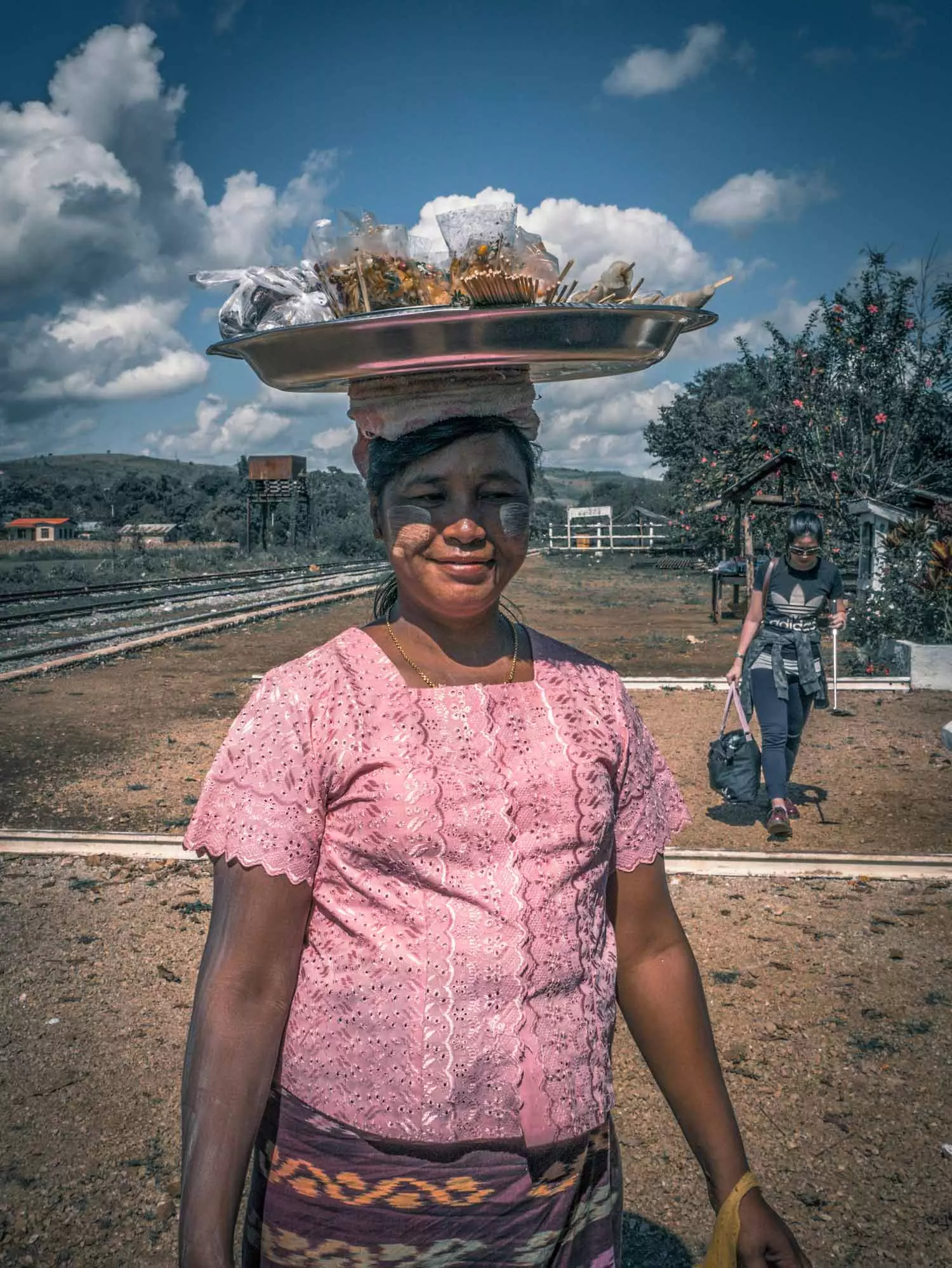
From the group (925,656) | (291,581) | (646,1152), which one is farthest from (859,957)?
(291,581)

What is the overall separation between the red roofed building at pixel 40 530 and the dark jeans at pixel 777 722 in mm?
65181

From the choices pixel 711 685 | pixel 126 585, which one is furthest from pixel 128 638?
pixel 126 585

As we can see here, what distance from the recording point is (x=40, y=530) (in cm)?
6756

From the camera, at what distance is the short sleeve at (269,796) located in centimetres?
149

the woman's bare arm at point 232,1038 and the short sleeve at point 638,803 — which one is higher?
the short sleeve at point 638,803

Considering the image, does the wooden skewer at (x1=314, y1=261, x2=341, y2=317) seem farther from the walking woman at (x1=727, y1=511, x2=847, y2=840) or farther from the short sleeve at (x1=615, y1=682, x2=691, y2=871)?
the walking woman at (x1=727, y1=511, x2=847, y2=840)

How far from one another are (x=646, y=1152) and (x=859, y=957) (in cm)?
177

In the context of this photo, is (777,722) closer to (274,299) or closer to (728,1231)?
(728,1231)

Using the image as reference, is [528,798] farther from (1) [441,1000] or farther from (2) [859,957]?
(2) [859,957]

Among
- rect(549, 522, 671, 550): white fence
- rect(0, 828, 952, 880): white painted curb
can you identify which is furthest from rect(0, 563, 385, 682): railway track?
rect(549, 522, 671, 550): white fence

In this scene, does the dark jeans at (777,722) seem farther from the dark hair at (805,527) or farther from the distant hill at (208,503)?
the distant hill at (208,503)

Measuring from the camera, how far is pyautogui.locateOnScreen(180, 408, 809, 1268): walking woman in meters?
1.47

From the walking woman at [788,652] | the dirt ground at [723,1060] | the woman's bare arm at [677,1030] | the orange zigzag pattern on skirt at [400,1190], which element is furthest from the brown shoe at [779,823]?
the orange zigzag pattern on skirt at [400,1190]

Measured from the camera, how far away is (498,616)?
188 cm
